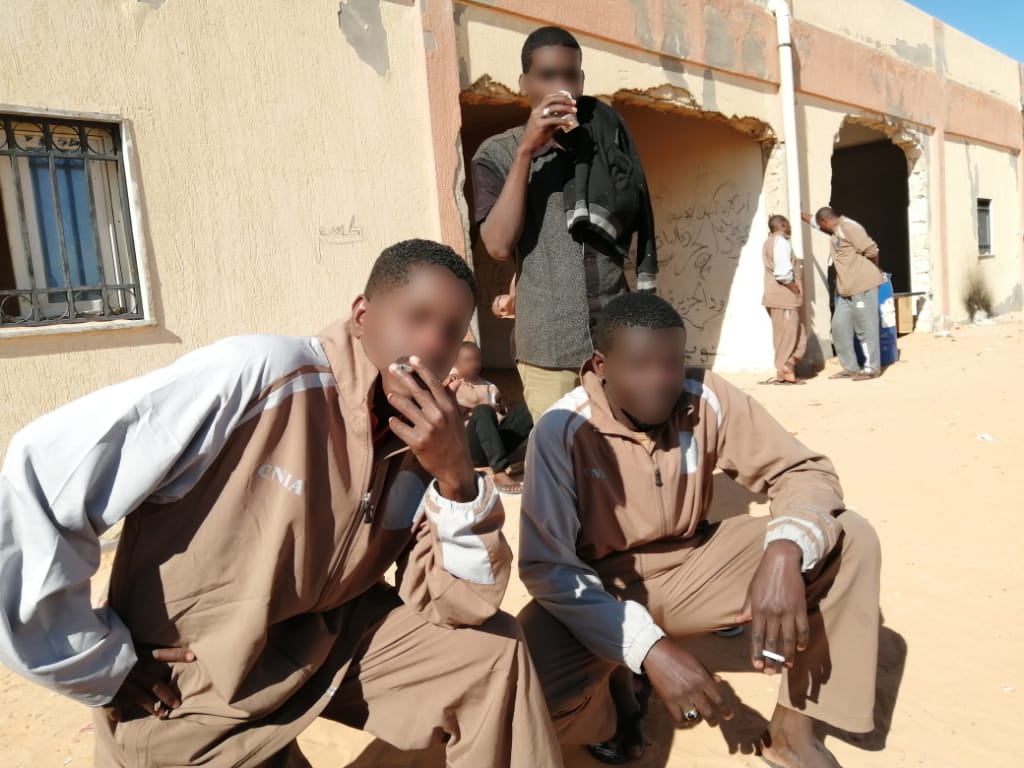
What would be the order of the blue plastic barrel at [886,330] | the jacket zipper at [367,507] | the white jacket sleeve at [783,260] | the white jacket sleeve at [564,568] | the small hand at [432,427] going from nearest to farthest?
the small hand at [432,427] → the jacket zipper at [367,507] → the white jacket sleeve at [564,568] → the white jacket sleeve at [783,260] → the blue plastic barrel at [886,330]

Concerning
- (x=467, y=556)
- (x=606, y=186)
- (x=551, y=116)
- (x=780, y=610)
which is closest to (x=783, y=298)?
(x=606, y=186)

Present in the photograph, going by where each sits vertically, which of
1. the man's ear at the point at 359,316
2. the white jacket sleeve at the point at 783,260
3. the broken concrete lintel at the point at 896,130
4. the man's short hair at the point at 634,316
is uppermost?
the broken concrete lintel at the point at 896,130

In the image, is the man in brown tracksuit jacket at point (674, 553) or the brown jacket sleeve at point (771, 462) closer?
the man in brown tracksuit jacket at point (674, 553)

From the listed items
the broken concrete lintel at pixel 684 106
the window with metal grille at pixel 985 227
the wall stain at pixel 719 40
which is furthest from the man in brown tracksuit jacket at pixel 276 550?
the window with metal grille at pixel 985 227

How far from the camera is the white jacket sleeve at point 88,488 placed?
124 centimetres

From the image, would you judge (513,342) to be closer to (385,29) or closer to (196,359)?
(196,359)

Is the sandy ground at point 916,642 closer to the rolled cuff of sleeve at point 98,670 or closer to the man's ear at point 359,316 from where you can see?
the rolled cuff of sleeve at point 98,670

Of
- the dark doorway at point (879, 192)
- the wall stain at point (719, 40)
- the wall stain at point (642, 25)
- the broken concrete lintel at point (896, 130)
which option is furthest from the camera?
the dark doorway at point (879, 192)

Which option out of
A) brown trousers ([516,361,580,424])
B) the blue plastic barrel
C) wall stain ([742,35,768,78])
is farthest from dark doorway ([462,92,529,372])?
brown trousers ([516,361,580,424])

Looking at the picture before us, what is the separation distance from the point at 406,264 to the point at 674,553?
1.17 meters

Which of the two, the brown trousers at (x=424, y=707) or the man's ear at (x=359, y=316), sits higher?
the man's ear at (x=359, y=316)

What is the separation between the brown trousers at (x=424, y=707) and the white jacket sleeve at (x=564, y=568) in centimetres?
29

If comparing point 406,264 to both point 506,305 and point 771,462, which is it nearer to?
point 771,462

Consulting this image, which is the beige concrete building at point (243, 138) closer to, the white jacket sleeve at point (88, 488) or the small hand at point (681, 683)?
the white jacket sleeve at point (88, 488)
